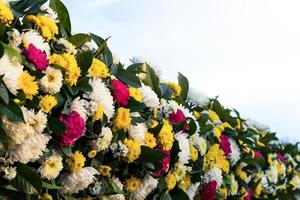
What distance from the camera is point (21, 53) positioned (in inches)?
127

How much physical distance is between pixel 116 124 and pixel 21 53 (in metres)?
0.83

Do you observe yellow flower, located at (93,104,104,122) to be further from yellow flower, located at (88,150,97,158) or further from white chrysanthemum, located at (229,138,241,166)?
white chrysanthemum, located at (229,138,241,166)

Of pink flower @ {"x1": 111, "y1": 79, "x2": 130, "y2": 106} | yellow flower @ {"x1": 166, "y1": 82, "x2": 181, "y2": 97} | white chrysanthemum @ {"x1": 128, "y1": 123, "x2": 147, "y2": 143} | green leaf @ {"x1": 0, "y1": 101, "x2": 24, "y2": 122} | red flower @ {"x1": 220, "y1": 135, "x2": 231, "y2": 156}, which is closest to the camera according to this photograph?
green leaf @ {"x1": 0, "y1": 101, "x2": 24, "y2": 122}

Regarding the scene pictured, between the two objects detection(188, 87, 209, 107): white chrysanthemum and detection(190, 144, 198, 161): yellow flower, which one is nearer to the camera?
detection(190, 144, 198, 161): yellow flower

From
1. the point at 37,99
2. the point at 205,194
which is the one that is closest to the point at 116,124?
the point at 37,99

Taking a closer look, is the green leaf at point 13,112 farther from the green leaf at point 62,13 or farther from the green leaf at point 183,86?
the green leaf at point 183,86

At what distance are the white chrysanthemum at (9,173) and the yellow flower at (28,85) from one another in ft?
1.24

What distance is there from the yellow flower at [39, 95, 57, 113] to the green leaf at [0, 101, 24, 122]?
0.23 m

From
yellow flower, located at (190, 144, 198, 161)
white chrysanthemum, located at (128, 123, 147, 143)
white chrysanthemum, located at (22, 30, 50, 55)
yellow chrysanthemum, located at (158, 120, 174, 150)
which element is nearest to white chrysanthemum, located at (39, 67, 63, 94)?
white chrysanthemum, located at (22, 30, 50, 55)

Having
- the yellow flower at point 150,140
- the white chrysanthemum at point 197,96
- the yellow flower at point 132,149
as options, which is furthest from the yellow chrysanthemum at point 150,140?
the white chrysanthemum at point 197,96

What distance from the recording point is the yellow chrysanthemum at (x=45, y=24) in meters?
3.42

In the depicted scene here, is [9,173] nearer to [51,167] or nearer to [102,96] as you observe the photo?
[51,167]

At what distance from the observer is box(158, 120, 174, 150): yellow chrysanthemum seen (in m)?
4.21

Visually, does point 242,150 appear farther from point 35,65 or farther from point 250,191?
point 35,65
